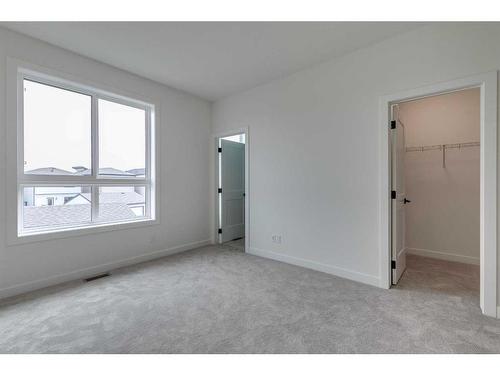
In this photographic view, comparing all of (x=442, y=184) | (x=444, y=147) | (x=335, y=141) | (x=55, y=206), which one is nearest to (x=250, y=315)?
(x=335, y=141)

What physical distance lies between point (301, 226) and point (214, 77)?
8.26 feet

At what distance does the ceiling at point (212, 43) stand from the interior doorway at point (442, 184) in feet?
4.13

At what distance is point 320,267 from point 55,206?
3.41 m

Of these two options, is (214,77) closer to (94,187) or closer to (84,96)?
(84,96)

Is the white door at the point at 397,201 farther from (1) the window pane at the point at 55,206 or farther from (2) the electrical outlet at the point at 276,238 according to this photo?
(1) the window pane at the point at 55,206

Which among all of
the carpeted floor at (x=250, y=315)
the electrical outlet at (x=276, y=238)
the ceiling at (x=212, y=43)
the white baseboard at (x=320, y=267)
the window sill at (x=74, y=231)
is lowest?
the carpeted floor at (x=250, y=315)

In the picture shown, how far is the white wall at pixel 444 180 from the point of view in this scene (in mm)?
3299

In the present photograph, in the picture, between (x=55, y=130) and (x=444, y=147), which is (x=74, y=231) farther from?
(x=444, y=147)

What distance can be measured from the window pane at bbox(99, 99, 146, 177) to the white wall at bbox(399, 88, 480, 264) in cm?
425

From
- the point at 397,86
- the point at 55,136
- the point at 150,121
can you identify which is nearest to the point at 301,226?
the point at 397,86

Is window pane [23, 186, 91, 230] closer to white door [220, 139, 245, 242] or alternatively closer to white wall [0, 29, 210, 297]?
white wall [0, 29, 210, 297]

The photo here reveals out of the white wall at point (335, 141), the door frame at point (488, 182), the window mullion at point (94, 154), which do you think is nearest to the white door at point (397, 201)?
the white wall at point (335, 141)

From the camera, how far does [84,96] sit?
3.08 metres

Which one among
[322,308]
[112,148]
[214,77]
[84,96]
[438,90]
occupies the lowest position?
[322,308]
